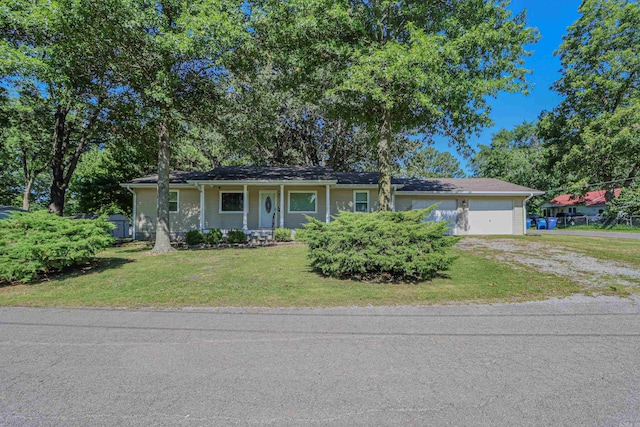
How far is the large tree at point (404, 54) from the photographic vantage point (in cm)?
927

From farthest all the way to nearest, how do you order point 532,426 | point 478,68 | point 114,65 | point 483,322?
point 478,68 < point 114,65 < point 483,322 < point 532,426

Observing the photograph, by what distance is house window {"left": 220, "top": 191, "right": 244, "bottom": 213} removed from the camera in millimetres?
16453

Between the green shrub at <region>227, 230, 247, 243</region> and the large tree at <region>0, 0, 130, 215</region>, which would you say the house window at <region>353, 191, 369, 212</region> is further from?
the large tree at <region>0, 0, 130, 215</region>

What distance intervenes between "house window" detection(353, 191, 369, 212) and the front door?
4102 mm

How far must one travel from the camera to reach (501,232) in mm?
17594

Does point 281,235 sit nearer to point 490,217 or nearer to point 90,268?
point 90,268

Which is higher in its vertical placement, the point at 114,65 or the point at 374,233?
the point at 114,65

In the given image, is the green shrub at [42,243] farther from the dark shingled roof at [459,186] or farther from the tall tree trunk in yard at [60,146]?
the dark shingled roof at [459,186]

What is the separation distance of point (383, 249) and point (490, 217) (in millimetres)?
13418

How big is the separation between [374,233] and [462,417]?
4.82 metres

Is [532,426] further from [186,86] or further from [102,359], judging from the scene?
[186,86]

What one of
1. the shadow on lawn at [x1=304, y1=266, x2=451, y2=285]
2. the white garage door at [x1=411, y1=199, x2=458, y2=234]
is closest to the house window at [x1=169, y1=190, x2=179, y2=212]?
the shadow on lawn at [x1=304, y1=266, x2=451, y2=285]

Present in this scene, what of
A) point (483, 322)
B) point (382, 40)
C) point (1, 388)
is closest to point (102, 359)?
point (1, 388)

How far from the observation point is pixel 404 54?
29.7ft
